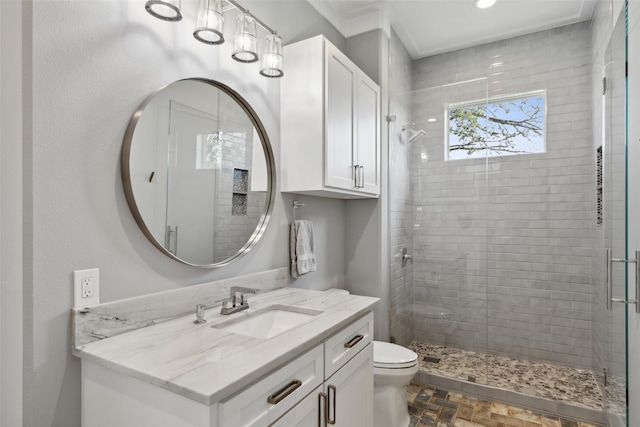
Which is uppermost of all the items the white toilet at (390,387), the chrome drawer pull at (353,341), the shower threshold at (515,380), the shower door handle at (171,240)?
the shower door handle at (171,240)

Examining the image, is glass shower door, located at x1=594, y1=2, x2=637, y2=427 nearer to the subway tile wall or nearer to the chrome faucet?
the subway tile wall

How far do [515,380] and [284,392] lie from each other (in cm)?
232

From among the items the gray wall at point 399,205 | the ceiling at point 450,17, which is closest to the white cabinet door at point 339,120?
the ceiling at point 450,17

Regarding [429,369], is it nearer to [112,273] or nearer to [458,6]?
[112,273]

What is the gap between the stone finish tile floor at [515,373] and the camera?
2.44 m

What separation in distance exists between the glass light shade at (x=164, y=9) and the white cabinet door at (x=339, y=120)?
0.90 m

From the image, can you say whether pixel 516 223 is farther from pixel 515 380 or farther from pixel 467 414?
pixel 467 414

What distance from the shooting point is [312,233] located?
88.0 inches

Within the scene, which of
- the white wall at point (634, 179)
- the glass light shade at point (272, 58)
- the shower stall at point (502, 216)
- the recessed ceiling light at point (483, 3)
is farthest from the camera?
the shower stall at point (502, 216)

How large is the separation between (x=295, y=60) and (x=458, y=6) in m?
1.58

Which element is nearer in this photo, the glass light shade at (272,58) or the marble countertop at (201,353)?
the marble countertop at (201,353)

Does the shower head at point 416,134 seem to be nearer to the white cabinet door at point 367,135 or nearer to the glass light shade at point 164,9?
the white cabinet door at point 367,135
